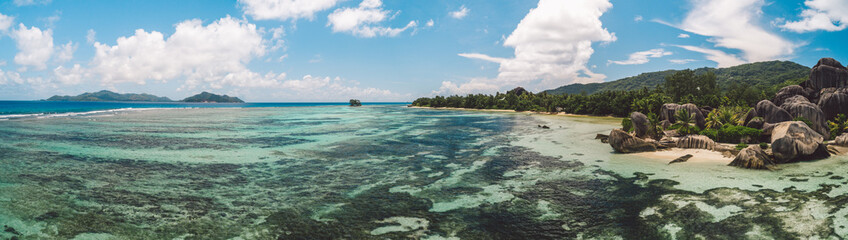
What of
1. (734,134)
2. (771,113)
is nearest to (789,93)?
(771,113)

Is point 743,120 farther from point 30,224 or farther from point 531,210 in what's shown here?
point 30,224

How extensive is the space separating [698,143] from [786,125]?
5346mm

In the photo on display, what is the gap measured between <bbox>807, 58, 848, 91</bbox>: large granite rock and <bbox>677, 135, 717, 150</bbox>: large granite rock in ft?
80.9

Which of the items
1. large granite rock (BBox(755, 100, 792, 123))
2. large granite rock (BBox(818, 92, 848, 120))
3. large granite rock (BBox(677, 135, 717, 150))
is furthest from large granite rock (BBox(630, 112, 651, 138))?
large granite rock (BBox(818, 92, 848, 120))

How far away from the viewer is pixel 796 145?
21234mm

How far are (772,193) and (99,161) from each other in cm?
3820

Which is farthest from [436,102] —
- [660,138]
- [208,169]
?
[208,169]

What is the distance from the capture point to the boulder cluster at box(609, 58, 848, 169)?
21172 mm

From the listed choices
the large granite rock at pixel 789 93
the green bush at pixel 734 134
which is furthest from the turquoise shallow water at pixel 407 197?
the large granite rock at pixel 789 93

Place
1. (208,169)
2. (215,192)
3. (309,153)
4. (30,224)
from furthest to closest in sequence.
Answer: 1. (309,153)
2. (208,169)
3. (215,192)
4. (30,224)

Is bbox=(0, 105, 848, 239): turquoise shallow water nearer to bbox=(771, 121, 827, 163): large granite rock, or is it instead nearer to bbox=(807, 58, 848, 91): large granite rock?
bbox=(771, 121, 827, 163): large granite rock

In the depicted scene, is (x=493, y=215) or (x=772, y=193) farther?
(x=772, y=193)

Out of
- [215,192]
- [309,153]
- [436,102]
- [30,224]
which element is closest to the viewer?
[30,224]

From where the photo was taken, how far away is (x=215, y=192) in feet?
55.3
